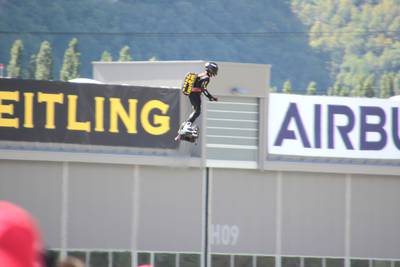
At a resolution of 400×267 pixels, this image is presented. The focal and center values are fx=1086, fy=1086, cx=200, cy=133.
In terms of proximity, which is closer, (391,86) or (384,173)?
(384,173)

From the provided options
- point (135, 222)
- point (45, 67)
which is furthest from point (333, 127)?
point (45, 67)

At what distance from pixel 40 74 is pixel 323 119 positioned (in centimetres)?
10422

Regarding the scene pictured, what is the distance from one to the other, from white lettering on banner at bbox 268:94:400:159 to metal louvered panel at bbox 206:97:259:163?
717mm

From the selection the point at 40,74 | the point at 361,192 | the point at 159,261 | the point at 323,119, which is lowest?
the point at 159,261

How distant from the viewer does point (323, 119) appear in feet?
111

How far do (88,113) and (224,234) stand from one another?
17.7ft

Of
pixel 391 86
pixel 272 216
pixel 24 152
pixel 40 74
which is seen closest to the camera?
pixel 24 152

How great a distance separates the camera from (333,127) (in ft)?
111

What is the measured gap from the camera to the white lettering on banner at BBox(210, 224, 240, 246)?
32.2 metres

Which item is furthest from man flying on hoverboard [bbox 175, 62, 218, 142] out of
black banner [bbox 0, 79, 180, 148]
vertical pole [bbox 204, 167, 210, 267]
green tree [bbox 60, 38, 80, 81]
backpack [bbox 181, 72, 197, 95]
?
green tree [bbox 60, 38, 80, 81]

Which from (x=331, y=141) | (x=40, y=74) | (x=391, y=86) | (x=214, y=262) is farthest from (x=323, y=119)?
(x=391, y=86)

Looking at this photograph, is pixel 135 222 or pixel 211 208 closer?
pixel 135 222

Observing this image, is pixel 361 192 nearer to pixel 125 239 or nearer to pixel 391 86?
pixel 125 239

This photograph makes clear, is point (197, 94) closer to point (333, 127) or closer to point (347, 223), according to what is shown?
point (333, 127)
